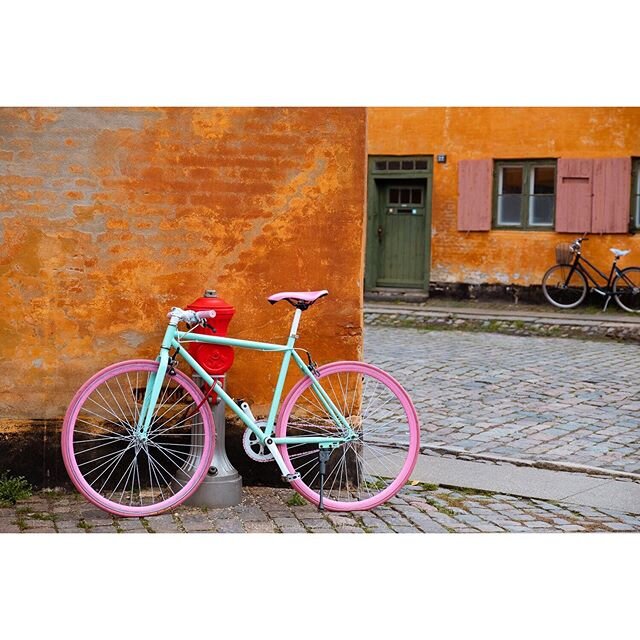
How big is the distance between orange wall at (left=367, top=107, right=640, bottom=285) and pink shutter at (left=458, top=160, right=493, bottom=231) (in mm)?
167

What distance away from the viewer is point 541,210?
1681 cm

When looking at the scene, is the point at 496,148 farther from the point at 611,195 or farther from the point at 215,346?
the point at 215,346

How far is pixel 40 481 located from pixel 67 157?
5.52ft

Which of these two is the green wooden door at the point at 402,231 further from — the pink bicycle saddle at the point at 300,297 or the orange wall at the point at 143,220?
the pink bicycle saddle at the point at 300,297

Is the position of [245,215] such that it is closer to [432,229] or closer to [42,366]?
[42,366]

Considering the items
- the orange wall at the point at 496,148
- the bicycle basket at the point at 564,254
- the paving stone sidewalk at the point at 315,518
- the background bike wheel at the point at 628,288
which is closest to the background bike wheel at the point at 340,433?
the paving stone sidewalk at the point at 315,518

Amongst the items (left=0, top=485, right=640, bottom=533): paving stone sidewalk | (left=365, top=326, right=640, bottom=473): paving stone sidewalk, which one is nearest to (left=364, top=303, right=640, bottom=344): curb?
(left=365, top=326, right=640, bottom=473): paving stone sidewalk

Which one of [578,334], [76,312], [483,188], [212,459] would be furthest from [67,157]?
[483,188]

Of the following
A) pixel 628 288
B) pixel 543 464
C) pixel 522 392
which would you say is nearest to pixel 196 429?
pixel 543 464

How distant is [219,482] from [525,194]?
42.2 feet

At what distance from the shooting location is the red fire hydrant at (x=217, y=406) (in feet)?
16.0

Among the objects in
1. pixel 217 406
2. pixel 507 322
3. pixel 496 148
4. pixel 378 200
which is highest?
pixel 496 148

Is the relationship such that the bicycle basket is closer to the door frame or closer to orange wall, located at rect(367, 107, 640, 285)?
orange wall, located at rect(367, 107, 640, 285)

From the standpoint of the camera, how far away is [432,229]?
17531 millimetres
